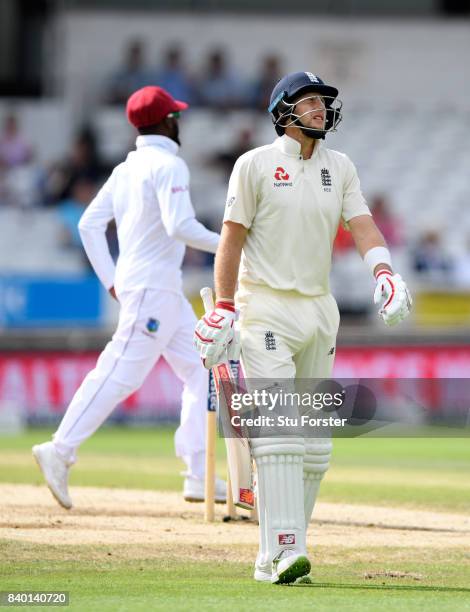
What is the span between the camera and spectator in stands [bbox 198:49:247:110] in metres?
21.7

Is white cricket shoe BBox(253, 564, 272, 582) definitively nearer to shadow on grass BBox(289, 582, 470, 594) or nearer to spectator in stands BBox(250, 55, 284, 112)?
shadow on grass BBox(289, 582, 470, 594)

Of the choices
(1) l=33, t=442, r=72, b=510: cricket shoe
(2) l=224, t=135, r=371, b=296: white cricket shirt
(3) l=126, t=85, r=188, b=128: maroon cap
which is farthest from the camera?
(3) l=126, t=85, r=188, b=128: maroon cap

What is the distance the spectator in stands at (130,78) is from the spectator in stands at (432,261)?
541 cm

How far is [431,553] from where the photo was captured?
666 centimetres

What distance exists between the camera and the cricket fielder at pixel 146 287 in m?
7.86

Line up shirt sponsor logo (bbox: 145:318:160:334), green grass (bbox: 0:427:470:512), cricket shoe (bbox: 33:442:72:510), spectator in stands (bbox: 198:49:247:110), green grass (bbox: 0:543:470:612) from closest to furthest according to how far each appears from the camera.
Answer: green grass (bbox: 0:543:470:612) < cricket shoe (bbox: 33:442:72:510) < shirt sponsor logo (bbox: 145:318:160:334) < green grass (bbox: 0:427:470:512) < spectator in stands (bbox: 198:49:247:110)

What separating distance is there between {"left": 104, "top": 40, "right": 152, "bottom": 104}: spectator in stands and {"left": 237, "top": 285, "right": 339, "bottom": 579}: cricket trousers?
620 inches

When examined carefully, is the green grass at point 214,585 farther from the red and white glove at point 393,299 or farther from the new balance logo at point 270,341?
the red and white glove at point 393,299

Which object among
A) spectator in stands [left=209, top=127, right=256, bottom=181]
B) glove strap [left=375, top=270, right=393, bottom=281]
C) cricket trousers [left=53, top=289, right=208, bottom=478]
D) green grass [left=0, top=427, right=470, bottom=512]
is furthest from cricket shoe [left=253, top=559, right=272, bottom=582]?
spectator in stands [left=209, top=127, right=256, bottom=181]

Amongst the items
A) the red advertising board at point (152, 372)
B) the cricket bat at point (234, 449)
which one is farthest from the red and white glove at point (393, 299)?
the red advertising board at point (152, 372)

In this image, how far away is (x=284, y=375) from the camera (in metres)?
5.79

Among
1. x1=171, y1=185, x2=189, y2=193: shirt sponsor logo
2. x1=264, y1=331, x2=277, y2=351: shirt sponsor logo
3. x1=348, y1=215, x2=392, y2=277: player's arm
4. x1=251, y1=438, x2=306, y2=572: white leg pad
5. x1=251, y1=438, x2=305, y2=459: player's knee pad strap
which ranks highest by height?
x1=171, y1=185, x2=189, y2=193: shirt sponsor logo

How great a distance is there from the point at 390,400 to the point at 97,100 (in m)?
9.48

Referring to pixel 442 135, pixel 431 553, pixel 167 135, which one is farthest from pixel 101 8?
pixel 431 553
